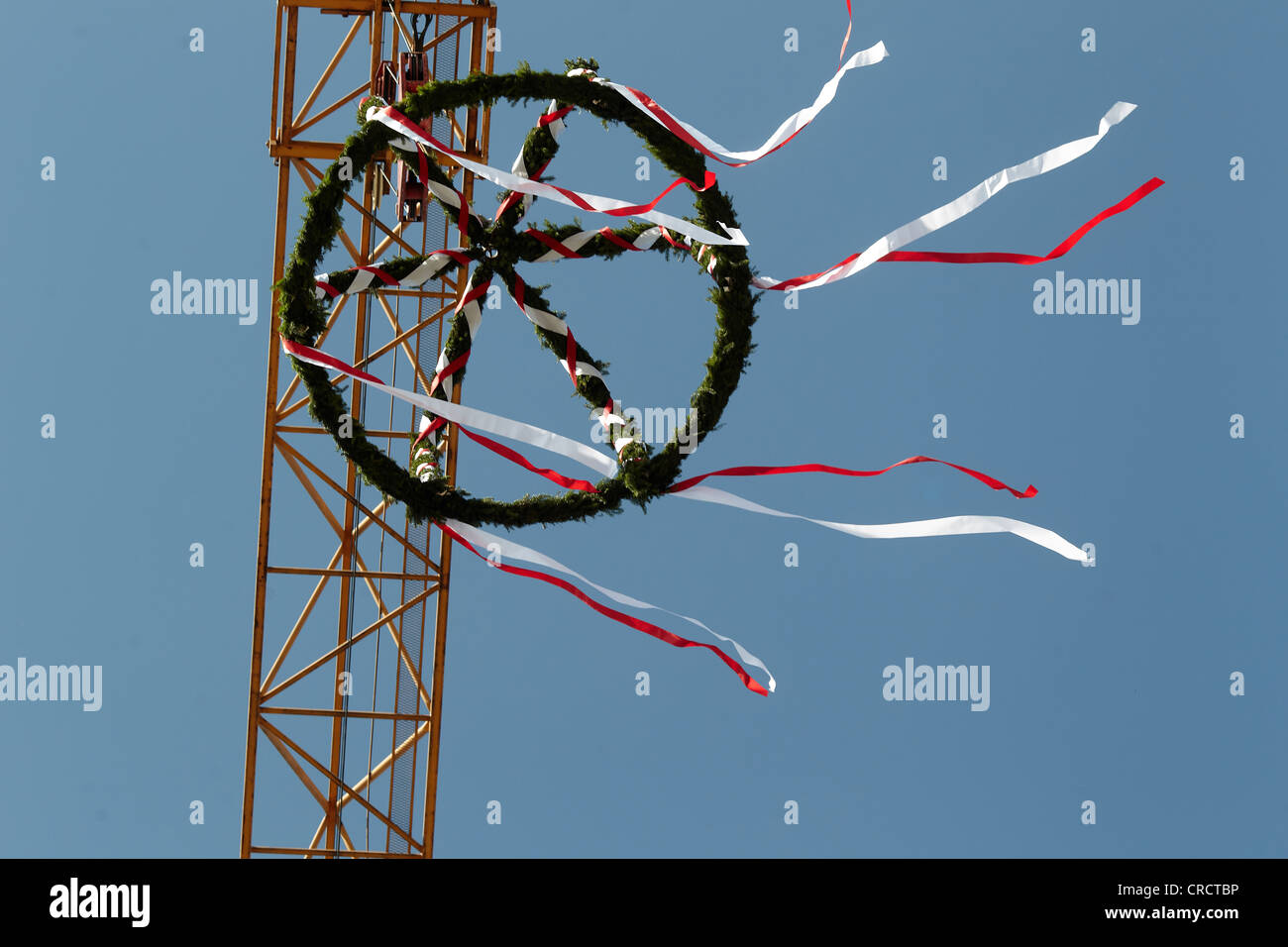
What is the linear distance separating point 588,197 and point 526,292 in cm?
82

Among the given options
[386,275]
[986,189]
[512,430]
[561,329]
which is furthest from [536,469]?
[986,189]

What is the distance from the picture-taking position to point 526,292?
7.30 m

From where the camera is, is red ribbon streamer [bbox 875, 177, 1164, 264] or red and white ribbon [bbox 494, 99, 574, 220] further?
red and white ribbon [bbox 494, 99, 574, 220]

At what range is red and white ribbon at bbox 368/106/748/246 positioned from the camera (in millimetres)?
6449

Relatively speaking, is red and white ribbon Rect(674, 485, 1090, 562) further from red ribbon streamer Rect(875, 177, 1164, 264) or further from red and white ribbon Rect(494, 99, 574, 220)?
red and white ribbon Rect(494, 99, 574, 220)

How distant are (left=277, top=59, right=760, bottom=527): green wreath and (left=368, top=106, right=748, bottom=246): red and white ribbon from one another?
141 mm

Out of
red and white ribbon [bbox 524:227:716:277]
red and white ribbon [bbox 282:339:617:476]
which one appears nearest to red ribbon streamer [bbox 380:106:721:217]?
red and white ribbon [bbox 524:227:716:277]

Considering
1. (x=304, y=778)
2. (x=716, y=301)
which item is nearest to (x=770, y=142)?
(x=716, y=301)

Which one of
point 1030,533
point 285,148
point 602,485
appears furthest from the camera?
point 285,148

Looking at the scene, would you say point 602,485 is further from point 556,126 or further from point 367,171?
point 367,171

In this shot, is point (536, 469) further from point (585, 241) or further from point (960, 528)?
point (960, 528)

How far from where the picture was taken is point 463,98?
23.2ft

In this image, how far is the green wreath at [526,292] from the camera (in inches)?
271

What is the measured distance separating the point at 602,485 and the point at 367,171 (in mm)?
2884
